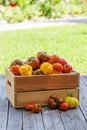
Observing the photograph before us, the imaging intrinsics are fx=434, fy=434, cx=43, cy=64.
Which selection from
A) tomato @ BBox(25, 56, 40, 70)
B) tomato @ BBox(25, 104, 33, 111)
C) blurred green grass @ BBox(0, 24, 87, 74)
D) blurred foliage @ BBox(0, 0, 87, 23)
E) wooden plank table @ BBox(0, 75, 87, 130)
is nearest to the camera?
wooden plank table @ BBox(0, 75, 87, 130)

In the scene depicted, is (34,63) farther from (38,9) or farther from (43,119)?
(38,9)

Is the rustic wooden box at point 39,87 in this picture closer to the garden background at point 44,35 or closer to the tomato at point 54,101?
the tomato at point 54,101

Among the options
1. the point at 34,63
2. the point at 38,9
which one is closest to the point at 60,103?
the point at 34,63

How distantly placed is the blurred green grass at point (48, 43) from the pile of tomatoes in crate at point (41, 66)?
6.60 feet

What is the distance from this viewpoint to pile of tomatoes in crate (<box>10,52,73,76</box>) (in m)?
4.19

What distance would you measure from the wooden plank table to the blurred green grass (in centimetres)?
229

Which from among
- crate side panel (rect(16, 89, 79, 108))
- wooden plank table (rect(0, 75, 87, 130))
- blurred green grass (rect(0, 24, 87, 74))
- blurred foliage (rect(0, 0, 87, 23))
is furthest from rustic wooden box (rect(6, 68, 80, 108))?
blurred foliage (rect(0, 0, 87, 23))

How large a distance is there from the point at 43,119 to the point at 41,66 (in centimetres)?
62

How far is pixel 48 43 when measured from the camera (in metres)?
9.31

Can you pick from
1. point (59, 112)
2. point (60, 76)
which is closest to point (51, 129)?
point (59, 112)

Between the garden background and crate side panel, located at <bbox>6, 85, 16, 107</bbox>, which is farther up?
crate side panel, located at <bbox>6, 85, 16, 107</bbox>

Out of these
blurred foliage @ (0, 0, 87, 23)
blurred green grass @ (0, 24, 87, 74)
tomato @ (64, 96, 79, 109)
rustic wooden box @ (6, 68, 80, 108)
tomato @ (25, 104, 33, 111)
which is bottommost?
blurred foliage @ (0, 0, 87, 23)

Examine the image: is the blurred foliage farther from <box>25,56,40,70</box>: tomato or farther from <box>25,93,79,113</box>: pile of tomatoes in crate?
<box>25,93,79,113</box>: pile of tomatoes in crate

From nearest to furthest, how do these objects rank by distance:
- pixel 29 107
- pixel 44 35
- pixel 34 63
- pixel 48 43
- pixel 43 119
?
pixel 43 119, pixel 29 107, pixel 34 63, pixel 48 43, pixel 44 35
